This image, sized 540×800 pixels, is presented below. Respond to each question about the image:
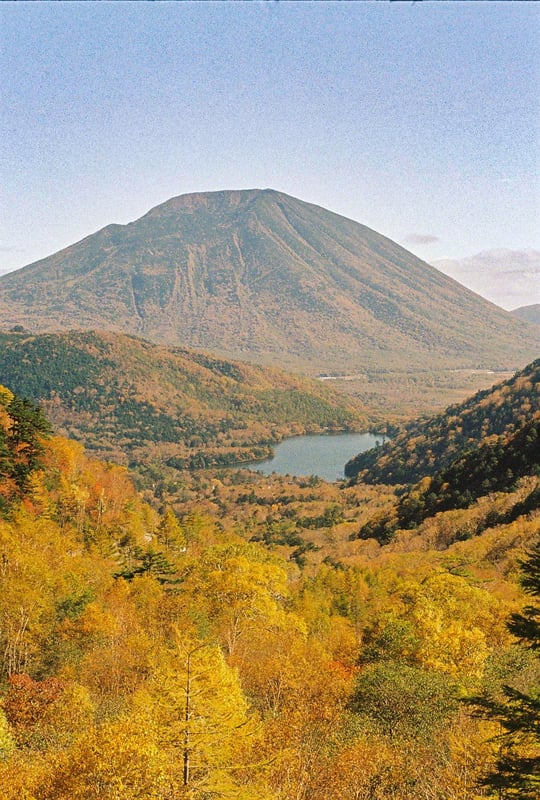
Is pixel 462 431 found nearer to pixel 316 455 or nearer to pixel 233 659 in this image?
pixel 316 455

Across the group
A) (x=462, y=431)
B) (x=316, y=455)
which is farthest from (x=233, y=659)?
(x=316, y=455)

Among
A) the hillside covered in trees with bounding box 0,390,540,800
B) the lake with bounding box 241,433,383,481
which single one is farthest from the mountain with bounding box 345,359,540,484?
the hillside covered in trees with bounding box 0,390,540,800

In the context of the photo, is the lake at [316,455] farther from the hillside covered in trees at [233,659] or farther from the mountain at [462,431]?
the hillside covered in trees at [233,659]

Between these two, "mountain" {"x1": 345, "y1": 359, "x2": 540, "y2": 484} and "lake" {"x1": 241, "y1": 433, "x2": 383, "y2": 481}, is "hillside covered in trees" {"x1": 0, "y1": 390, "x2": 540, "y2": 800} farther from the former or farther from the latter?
"lake" {"x1": 241, "y1": 433, "x2": 383, "y2": 481}

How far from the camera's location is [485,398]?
11481 cm

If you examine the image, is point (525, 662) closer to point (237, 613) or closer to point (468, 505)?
point (237, 613)

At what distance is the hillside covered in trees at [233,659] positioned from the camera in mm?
10453

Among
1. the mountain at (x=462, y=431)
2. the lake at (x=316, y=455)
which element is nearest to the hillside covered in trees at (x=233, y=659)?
the mountain at (x=462, y=431)

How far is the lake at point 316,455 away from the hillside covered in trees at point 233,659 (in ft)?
326

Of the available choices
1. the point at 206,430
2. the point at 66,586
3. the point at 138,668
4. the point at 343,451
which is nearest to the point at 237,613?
the point at 138,668

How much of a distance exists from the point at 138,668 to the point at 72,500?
76.3 ft

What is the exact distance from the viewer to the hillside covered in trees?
1045 centimetres

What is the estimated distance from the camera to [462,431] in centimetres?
10550

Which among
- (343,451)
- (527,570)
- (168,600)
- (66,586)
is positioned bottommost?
(343,451)
